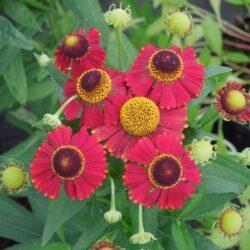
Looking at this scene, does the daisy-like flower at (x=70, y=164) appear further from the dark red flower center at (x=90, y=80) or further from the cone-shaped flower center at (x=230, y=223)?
the cone-shaped flower center at (x=230, y=223)

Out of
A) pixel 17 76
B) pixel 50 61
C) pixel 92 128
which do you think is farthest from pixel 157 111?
pixel 17 76

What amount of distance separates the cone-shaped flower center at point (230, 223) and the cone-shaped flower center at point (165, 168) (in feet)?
0.53

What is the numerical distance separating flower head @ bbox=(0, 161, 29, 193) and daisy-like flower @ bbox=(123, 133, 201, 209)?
20 centimetres

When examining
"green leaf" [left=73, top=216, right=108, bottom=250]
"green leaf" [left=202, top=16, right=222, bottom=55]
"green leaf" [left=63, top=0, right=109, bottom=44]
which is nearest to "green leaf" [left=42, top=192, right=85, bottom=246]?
"green leaf" [left=73, top=216, right=108, bottom=250]

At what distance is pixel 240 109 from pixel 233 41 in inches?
45.7

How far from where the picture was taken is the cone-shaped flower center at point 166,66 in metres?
0.81

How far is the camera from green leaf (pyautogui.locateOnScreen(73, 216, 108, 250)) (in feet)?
2.75

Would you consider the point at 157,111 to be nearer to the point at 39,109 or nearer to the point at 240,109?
the point at 240,109

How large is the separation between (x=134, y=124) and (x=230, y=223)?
0.24 m

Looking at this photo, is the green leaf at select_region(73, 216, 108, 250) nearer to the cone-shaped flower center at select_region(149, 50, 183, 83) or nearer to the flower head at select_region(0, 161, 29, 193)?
the flower head at select_region(0, 161, 29, 193)

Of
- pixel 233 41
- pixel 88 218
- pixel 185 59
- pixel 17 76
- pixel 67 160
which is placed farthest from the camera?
pixel 233 41

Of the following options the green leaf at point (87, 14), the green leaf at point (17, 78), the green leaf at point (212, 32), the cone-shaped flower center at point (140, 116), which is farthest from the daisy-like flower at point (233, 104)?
the green leaf at point (212, 32)

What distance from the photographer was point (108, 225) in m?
0.90

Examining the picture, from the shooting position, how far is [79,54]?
2.74ft
